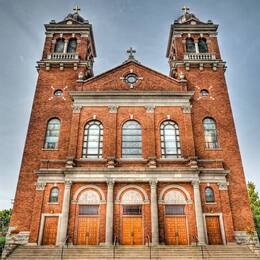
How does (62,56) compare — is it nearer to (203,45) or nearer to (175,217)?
(203,45)

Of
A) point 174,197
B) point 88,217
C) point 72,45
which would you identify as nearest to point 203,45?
point 72,45

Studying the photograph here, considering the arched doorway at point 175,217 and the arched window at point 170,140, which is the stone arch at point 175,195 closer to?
the arched doorway at point 175,217

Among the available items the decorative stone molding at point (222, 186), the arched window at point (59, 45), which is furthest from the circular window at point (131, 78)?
the decorative stone molding at point (222, 186)

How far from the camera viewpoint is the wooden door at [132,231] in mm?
19234

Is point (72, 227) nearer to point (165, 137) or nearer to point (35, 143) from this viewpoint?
point (35, 143)

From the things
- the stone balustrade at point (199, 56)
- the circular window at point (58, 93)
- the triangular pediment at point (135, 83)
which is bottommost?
the circular window at point (58, 93)

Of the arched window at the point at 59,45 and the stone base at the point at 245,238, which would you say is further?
the arched window at the point at 59,45

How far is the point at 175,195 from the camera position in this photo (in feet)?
67.6

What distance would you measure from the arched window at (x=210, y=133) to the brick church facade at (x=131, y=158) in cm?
8

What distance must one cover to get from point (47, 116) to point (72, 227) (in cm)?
958

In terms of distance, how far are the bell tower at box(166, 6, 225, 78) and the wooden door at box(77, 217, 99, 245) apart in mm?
14936

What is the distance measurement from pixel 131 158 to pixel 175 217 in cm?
529

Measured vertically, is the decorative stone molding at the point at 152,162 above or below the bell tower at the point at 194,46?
below

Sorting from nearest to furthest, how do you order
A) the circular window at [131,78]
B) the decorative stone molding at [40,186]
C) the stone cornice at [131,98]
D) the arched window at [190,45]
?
the decorative stone molding at [40,186] → the stone cornice at [131,98] → the circular window at [131,78] → the arched window at [190,45]
